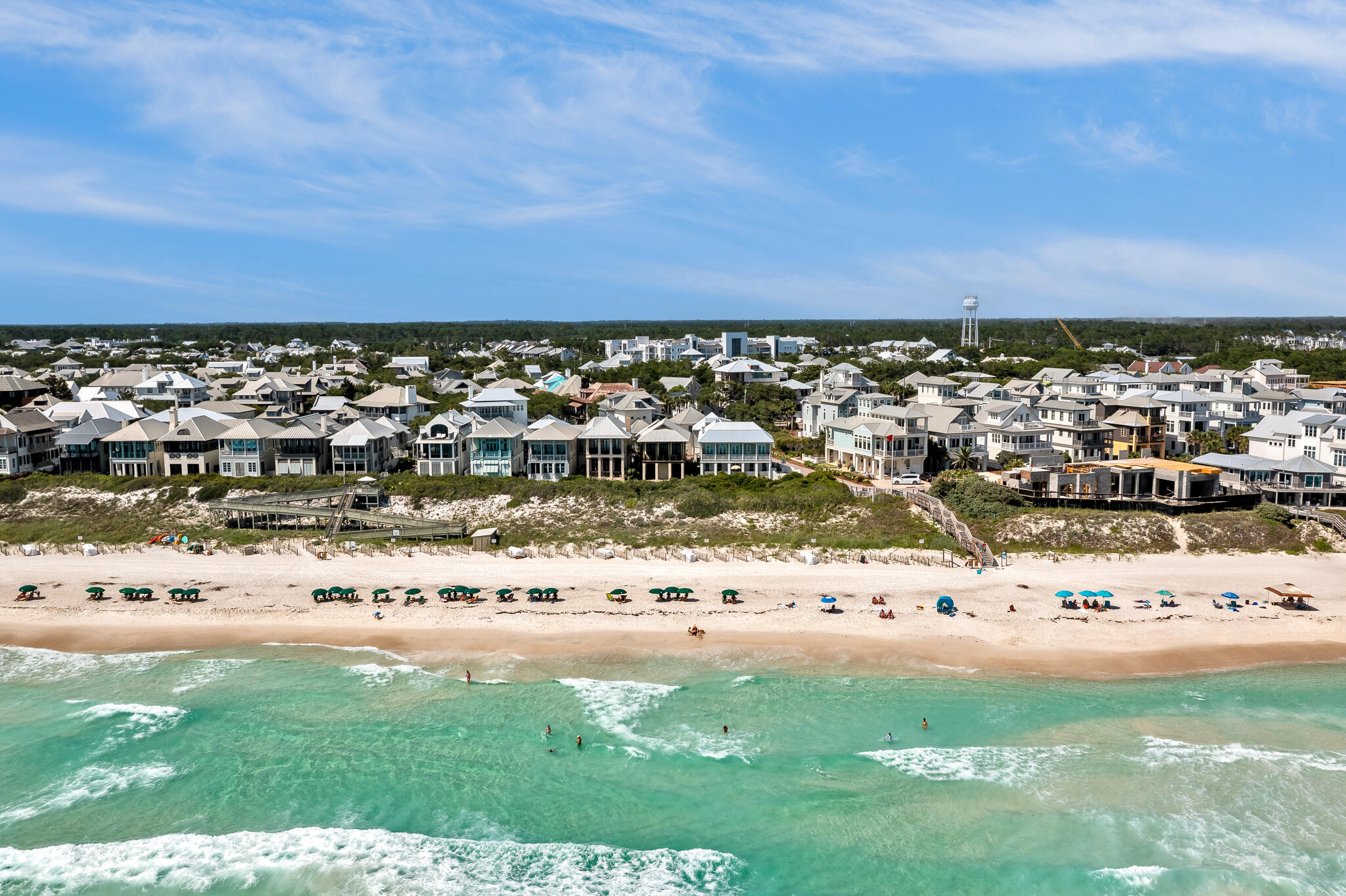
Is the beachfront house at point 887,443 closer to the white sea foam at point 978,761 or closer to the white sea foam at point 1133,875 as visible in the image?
the white sea foam at point 978,761

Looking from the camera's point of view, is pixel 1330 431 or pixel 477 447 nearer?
pixel 1330 431

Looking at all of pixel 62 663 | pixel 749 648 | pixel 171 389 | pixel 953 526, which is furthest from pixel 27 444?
pixel 953 526

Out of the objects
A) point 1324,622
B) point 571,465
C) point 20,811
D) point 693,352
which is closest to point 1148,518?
point 1324,622

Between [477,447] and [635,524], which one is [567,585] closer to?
[635,524]

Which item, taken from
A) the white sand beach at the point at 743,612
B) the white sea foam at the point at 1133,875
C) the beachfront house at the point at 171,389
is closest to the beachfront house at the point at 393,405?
the beachfront house at the point at 171,389

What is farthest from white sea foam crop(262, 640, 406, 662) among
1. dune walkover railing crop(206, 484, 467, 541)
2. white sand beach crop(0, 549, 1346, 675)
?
dune walkover railing crop(206, 484, 467, 541)

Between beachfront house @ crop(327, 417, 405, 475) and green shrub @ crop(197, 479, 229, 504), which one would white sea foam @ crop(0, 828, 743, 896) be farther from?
beachfront house @ crop(327, 417, 405, 475)
